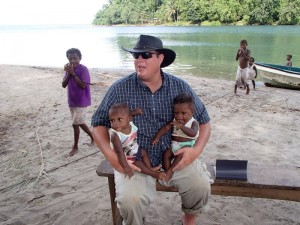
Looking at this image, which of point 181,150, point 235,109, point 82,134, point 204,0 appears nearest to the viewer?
point 181,150

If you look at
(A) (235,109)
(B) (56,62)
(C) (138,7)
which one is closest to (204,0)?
(C) (138,7)

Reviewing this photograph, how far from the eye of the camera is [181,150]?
8.32ft

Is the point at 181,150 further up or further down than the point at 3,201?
further up

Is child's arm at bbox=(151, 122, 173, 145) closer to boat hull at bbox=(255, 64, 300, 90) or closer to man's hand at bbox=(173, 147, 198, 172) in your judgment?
man's hand at bbox=(173, 147, 198, 172)

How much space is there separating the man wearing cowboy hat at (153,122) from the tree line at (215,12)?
246 feet

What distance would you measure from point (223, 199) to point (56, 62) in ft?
74.2

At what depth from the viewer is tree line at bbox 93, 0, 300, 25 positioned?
230ft

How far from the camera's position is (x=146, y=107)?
2.65 m

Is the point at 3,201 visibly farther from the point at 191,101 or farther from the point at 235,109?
the point at 235,109

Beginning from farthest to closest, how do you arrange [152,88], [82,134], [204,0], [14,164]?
[204,0] < [82,134] < [14,164] < [152,88]

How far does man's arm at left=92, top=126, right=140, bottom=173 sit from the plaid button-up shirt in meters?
0.06

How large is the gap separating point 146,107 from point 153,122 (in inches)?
5.9

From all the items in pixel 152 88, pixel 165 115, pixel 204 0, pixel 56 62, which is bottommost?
pixel 56 62

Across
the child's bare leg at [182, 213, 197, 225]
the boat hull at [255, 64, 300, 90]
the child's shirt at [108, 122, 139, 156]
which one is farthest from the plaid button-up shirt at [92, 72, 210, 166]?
the boat hull at [255, 64, 300, 90]
